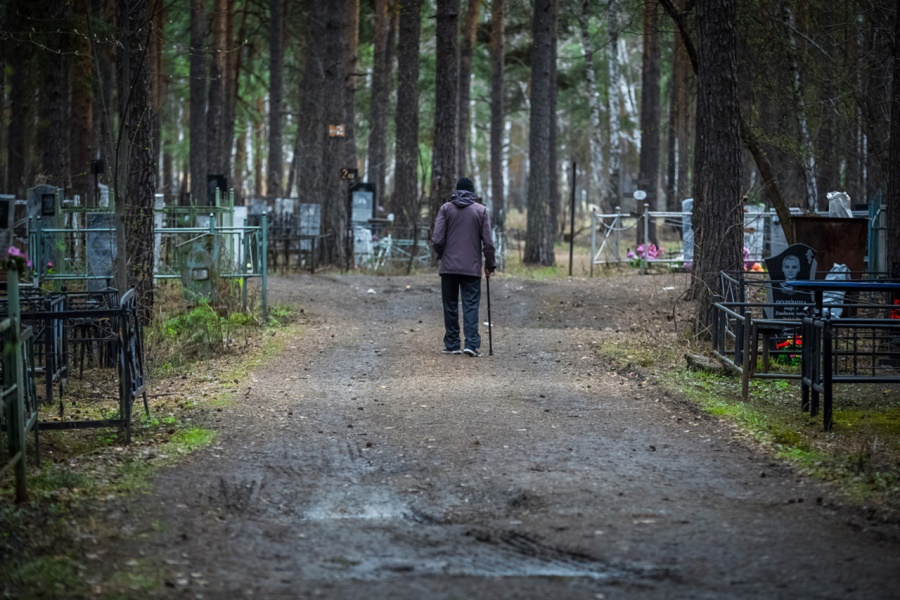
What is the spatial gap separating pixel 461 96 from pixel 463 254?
28.2 m

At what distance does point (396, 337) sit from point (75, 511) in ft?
29.9

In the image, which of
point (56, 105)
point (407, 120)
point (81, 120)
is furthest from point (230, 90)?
point (56, 105)

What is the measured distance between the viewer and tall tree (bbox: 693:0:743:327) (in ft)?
45.7

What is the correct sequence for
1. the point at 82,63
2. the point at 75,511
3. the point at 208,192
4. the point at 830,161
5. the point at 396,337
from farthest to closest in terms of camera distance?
the point at 208,192, the point at 82,63, the point at 830,161, the point at 396,337, the point at 75,511

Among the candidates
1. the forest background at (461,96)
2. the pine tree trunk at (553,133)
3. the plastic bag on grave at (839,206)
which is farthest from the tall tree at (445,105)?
the plastic bag on grave at (839,206)

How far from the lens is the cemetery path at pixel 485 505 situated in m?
4.99

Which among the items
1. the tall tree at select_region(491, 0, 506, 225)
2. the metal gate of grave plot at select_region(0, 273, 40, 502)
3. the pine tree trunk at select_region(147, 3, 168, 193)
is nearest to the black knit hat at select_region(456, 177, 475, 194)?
the pine tree trunk at select_region(147, 3, 168, 193)

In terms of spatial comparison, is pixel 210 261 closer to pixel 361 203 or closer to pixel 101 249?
pixel 101 249

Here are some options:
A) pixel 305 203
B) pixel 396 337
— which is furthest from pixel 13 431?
pixel 305 203

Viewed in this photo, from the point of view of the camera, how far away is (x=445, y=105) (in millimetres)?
25391

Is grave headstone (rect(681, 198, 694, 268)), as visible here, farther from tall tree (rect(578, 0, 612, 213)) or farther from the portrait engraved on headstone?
the portrait engraved on headstone

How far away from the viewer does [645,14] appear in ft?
58.9

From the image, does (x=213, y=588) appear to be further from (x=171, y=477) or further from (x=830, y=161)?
(x=830, y=161)

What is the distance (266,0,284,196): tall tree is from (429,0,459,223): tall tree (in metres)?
13.1
